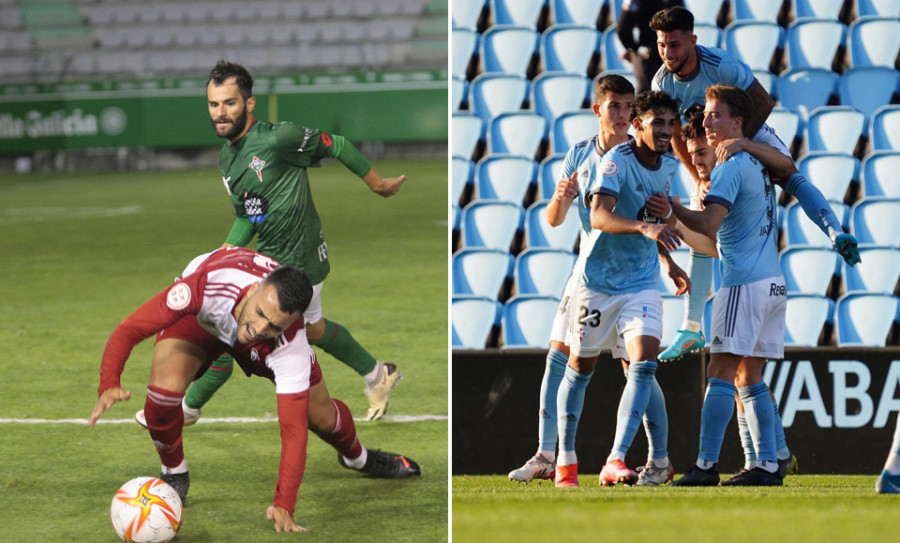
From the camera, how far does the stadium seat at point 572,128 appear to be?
5910 millimetres

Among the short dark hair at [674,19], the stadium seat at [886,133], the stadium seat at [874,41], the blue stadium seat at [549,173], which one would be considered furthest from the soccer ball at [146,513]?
the stadium seat at [874,41]

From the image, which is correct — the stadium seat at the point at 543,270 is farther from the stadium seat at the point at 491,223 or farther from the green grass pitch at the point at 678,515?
the green grass pitch at the point at 678,515

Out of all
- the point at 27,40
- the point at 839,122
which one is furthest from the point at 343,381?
the point at 27,40

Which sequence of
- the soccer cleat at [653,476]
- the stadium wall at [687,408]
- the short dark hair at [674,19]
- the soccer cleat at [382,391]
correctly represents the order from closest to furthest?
the short dark hair at [674,19], the soccer cleat at [653,476], the soccer cleat at [382,391], the stadium wall at [687,408]

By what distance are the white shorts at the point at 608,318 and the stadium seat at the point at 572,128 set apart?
1999 mm

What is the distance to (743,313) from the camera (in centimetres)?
387

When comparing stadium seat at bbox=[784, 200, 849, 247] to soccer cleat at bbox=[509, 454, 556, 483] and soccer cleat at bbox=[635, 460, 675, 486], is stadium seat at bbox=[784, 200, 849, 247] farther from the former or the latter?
soccer cleat at bbox=[509, 454, 556, 483]

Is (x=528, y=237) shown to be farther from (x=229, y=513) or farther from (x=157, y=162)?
(x=157, y=162)

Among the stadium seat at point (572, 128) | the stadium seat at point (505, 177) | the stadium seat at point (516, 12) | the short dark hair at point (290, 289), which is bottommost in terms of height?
the stadium seat at point (505, 177)

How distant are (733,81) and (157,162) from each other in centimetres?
1535

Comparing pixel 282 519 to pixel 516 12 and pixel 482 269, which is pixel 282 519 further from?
pixel 516 12

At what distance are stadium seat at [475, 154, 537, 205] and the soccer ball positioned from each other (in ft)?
9.73

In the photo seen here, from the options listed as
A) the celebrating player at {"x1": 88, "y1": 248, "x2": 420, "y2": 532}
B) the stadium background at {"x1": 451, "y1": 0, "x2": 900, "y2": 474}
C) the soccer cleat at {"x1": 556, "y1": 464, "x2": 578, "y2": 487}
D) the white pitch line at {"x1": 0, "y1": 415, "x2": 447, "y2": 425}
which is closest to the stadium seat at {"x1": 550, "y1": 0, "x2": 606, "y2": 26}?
the stadium background at {"x1": 451, "y1": 0, "x2": 900, "y2": 474}

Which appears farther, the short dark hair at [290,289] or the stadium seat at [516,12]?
the stadium seat at [516,12]
